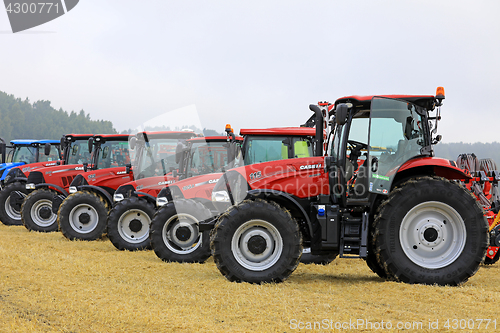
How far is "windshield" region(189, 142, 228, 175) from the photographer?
858 centimetres

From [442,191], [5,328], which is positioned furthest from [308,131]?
[5,328]

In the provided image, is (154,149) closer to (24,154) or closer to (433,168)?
(433,168)

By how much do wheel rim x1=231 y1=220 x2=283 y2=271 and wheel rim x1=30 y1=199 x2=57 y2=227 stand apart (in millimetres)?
8174

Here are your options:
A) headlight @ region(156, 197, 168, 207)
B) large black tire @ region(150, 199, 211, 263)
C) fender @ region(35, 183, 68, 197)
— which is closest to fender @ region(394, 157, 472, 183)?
large black tire @ region(150, 199, 211, 263)

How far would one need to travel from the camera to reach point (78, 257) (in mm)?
7734

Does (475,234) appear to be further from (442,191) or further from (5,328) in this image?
(5,328)

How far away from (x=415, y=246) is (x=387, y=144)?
1340 mm

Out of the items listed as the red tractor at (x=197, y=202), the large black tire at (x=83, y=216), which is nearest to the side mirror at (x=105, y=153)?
the large black tire at (x=83, y=216)

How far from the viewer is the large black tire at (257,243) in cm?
541

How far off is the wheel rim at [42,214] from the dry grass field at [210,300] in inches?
206

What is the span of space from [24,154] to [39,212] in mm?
4799

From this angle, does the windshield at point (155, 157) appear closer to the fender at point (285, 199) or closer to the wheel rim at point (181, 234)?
the wheel rim at point (181, 234)

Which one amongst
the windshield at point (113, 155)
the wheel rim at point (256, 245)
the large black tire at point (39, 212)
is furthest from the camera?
the large black tire at point (39, 212)

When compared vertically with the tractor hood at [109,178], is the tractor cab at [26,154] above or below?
above
